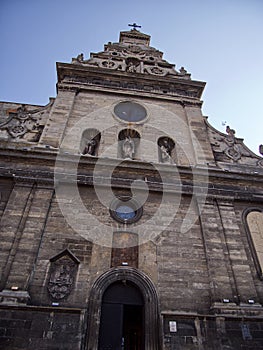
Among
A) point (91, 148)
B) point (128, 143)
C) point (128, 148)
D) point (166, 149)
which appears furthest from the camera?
point (166, 149)

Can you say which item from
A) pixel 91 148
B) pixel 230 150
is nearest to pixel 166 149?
pixel 230 150

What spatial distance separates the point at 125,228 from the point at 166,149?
14.9 feet

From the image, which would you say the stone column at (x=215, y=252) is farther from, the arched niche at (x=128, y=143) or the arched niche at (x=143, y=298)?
the arched niche at (x=128, y=143)

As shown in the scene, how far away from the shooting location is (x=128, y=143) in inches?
451

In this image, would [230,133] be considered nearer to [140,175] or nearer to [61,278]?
[140,175]

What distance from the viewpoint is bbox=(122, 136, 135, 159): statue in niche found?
435 inches

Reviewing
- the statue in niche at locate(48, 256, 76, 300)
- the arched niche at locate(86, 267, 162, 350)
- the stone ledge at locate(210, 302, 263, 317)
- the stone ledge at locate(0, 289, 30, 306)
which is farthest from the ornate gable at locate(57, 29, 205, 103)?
the stone ledge at locate(210, 302, 263, 317)

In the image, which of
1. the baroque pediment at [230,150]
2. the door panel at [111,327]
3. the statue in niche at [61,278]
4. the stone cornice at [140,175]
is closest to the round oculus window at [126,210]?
the stone cornice at [140,175]

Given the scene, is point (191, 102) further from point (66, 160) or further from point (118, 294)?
point (118, 294)

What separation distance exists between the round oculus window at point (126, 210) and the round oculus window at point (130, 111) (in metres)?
4.61

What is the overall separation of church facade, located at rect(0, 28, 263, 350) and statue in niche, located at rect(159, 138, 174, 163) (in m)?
0.05

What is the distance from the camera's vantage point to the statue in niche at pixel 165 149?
11.3 metres

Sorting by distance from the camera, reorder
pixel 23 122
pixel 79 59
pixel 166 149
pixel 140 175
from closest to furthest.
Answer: pixel 140 175, pixel 23 122, pixel 166 149, pixel 79 59

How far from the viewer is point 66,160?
983 centimetres
